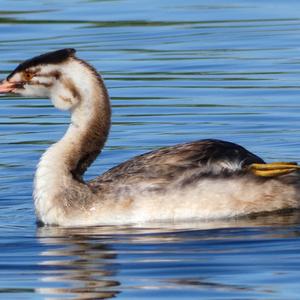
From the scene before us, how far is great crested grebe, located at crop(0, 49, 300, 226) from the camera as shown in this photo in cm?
1576

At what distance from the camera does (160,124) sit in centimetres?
2009

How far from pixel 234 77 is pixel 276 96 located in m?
1.24

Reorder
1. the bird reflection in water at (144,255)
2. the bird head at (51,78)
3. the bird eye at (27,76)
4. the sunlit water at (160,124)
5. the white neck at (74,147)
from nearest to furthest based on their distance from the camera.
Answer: the bird reflection in water at (144,255) → the sunlit water at (160,124) → the white neck at (74,147) → the bird head at (51,78) → the bird eye at (27,76)

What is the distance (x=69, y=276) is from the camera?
1381cm

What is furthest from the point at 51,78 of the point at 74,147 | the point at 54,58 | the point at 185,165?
the point at 185,165

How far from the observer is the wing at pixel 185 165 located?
622 inches

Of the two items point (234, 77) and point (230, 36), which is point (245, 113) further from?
point (230, 36)

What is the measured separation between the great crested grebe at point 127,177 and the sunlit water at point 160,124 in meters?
0.22

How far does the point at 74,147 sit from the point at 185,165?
1.09m

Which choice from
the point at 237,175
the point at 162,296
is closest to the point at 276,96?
the point at 237,175

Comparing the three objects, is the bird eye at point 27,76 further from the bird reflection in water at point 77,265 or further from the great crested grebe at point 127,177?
the bird reflection in water at point 77,265

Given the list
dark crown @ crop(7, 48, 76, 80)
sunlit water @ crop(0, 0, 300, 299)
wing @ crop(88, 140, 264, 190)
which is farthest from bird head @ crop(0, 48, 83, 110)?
sunlit water @ crop(0, 0, 300, 299)

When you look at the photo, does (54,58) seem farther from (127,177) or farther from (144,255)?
(144,255)

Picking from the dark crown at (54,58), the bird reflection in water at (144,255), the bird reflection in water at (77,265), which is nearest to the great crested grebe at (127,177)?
the dark crown at (54,58)
